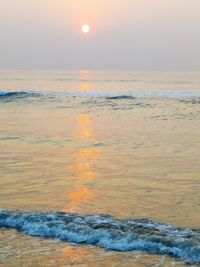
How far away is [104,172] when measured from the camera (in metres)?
13.7

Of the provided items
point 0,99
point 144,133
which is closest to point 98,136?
point 144,133

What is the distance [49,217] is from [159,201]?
266 centimetres

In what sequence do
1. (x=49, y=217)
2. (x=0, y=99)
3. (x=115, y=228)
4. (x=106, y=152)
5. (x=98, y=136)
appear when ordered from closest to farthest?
(x=115, y=228) → (x=49, y=217) → (x=106, y=152) → (x=98, y=136) → (x=0, y=99)

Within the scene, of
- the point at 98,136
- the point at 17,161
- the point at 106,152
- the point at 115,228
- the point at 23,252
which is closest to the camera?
the point at 23,252

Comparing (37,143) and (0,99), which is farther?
(0,99)

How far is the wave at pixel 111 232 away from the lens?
307 inches

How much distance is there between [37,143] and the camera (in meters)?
19.1

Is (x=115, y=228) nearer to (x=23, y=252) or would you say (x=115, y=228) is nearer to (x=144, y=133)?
(x=23, y=252)

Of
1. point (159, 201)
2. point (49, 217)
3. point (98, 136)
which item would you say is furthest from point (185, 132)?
point (49, 217)

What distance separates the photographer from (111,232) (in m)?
8.48

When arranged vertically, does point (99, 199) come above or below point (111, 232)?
above

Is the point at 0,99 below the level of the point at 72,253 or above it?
above

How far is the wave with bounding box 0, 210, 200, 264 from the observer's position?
7.80 metres

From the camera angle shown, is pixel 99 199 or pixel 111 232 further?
pixel 99 199
